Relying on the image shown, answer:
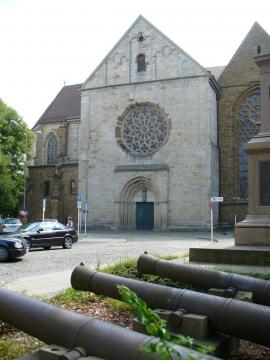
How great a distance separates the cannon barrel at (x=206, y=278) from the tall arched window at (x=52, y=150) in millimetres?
41437

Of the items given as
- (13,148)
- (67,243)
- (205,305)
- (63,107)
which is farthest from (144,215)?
(205,305)

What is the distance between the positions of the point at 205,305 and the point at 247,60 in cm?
3649

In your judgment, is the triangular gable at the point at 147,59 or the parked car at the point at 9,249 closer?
the parked car at the point at 9,249

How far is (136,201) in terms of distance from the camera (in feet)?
117

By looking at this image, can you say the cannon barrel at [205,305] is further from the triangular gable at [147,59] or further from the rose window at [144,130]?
the triangular gable at [147,59]

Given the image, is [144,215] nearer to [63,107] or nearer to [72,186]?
[72,186]

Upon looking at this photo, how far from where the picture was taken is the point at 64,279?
9.64 meters

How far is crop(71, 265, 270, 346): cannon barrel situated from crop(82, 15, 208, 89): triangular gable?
30754 millimetres

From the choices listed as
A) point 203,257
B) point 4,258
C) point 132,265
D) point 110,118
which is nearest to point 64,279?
point 132,265

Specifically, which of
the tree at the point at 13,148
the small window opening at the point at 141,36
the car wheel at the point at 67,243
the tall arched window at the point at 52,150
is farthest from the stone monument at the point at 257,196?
the tall arched window at the point at 52,150

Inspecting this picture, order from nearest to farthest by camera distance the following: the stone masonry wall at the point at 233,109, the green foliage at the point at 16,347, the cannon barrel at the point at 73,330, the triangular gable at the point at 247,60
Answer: the cannon barrel at the point at 73,330 < the green foliage at the point at 16,347 < the stone masonry wall at the point at 233,109 < the triangular gable at the point at 247,60

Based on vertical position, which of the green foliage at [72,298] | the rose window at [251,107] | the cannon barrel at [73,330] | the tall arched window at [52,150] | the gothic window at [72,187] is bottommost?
the green foliage at [72,298]

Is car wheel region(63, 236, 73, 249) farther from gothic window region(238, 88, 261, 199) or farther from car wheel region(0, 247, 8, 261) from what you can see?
gothic window region(238, 88, 261, 199)

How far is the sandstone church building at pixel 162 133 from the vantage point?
33469 mm
